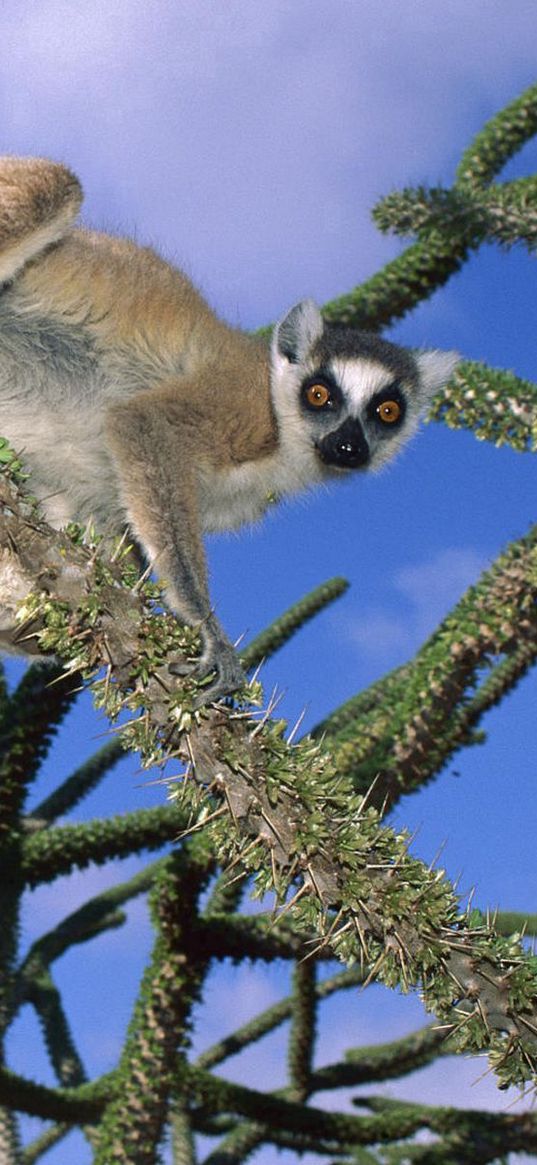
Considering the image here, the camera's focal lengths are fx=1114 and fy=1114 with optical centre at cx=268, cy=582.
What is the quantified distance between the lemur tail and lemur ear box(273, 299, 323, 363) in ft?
4.81

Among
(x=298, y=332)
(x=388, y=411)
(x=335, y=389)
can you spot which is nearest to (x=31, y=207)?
(x=298, y=332)

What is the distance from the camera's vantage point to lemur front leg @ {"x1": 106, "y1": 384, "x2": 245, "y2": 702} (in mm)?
4465

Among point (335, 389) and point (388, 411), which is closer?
point (335, 389)

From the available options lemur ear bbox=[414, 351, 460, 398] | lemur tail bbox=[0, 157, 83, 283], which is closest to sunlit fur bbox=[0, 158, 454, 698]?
lemur tail bbox=[0, 157, 83, 283]

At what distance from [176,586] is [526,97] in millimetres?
10156

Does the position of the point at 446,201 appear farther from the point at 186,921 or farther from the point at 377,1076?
the point at 377,1076

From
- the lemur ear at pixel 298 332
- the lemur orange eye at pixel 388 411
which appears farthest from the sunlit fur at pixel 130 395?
the lemur orange eye at pixel 388 411

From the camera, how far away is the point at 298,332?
6293 millimetres

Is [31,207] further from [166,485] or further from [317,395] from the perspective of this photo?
[317,395]

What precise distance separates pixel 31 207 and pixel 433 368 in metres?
2.91

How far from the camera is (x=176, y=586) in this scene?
444 cm

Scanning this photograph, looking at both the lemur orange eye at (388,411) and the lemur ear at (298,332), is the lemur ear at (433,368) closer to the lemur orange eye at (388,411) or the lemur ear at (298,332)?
the lemur orange eye at (388,411)

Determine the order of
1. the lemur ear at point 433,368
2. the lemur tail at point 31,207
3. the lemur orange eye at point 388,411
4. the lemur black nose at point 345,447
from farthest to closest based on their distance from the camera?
the lemur ear at point 433,368 → the lemur orange eye at point 388,411 → the lemur black nose at point 345,447 → the lemur tail at point 31,207

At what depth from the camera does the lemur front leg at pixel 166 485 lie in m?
4.46
